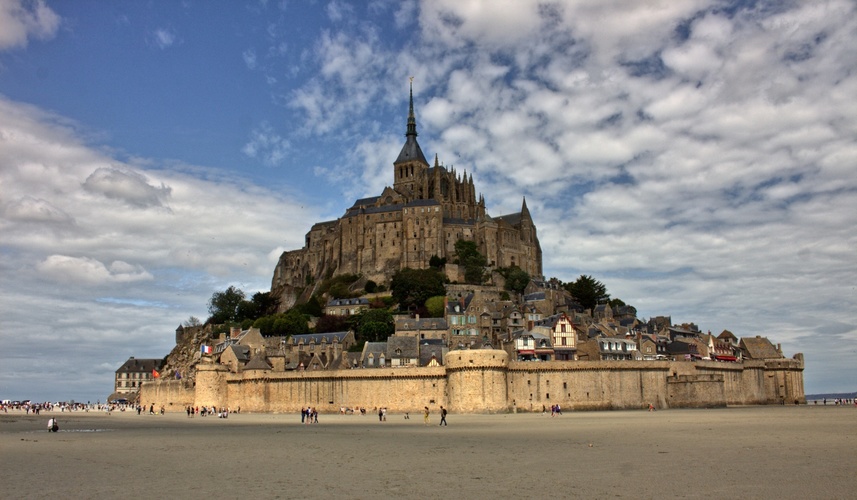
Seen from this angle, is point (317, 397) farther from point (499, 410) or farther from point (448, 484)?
point (448, 484)

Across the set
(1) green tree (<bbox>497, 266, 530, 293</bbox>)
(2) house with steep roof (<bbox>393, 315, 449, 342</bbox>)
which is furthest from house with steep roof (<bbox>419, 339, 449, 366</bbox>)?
(1) green tree (<bbox>497, 266, 530, 293</bbox>)

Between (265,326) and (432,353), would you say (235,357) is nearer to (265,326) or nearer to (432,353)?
(265,326)

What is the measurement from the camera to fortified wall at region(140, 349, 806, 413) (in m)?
54.7

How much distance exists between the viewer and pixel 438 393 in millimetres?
56969

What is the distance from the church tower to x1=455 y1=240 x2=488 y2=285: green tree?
42.7 feet

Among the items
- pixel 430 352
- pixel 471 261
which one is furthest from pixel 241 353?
pixel 471 261

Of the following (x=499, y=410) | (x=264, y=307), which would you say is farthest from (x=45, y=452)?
(x=264, y=307)

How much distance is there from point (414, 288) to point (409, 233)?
48.5 ft

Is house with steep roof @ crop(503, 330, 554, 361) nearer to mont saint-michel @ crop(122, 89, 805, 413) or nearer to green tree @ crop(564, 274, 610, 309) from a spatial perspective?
mont saint-michel @ crop(122, 89, 805, 413)

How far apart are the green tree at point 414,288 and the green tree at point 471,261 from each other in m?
6.05

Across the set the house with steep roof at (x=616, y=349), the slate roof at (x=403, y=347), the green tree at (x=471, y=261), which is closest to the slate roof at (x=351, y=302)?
the green tree at (x=471, y=261)

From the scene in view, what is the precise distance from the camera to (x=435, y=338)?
71.9 metres

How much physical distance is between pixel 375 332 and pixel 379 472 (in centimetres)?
5610

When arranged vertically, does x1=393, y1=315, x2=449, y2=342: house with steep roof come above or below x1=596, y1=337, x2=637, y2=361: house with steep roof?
above
